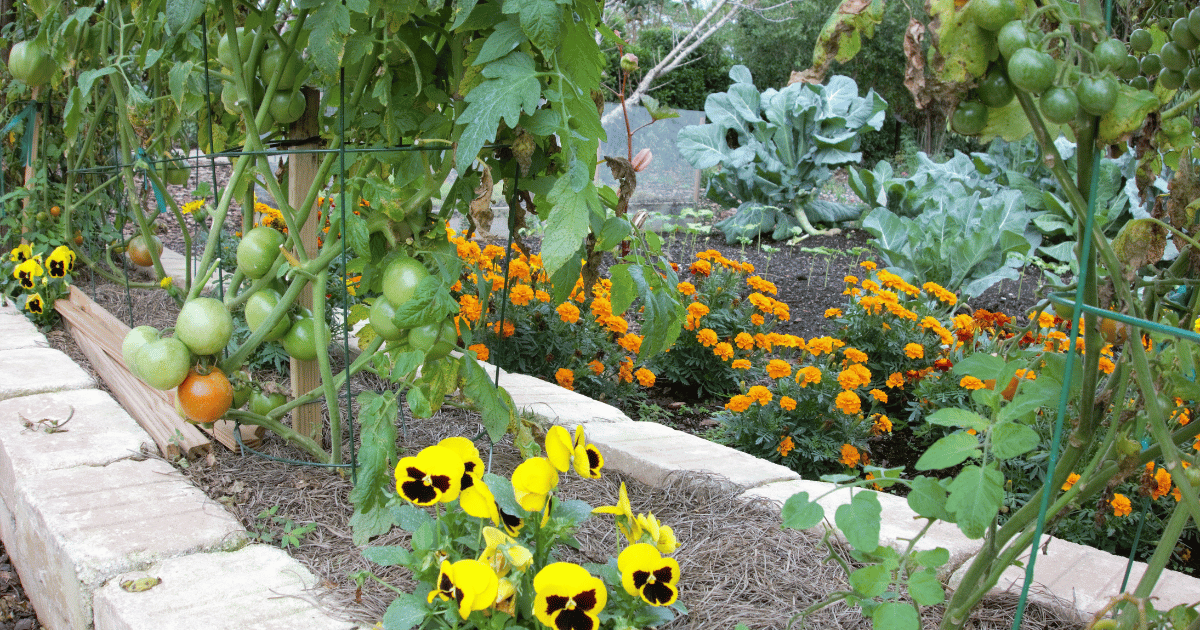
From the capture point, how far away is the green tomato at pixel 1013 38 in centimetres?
69

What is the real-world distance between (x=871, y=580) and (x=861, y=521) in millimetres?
81

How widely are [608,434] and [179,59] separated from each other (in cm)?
141

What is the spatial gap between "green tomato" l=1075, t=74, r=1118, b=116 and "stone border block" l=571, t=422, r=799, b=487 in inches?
50.6

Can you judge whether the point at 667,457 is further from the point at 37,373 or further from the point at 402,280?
the point at 37,373

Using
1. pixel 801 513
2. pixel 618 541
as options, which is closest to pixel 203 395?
pixel 618 541

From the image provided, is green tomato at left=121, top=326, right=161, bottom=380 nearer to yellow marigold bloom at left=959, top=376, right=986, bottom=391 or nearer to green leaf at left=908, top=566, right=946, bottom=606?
green leaf at left=908, top=566, right=946, bottom=606

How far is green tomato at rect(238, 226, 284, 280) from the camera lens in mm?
1625

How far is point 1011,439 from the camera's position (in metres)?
0.88

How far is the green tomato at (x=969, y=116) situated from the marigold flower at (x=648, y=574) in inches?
25.6

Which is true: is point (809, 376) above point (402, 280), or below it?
below

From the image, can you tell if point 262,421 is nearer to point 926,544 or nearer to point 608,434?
point 608,434

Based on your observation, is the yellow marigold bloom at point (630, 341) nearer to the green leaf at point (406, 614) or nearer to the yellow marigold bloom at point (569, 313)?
the yellow marigold bloom at point (569, 313)

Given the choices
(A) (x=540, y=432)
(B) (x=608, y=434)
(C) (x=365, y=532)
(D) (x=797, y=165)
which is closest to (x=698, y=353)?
(B) (x=608, y=434)

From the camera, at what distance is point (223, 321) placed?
5.33 feet
